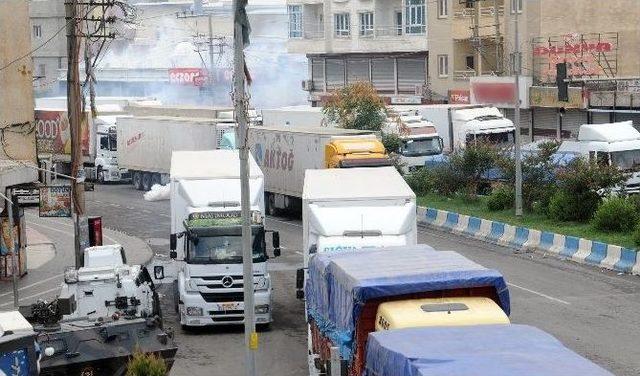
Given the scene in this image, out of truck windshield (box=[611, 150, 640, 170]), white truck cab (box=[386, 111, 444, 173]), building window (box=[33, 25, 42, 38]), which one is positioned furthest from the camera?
building window (box=[33, 25, 42, 38])

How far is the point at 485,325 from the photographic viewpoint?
1491 centimetres

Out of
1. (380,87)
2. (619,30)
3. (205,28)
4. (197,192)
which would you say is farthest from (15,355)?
(205,28)

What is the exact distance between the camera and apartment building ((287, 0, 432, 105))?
83812 mm

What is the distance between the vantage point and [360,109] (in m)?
55.2

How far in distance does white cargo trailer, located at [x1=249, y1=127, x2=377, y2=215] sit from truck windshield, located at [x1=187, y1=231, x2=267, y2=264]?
1464 cm

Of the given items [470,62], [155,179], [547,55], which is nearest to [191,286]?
[155,179]

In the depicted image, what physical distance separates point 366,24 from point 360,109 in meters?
33.1

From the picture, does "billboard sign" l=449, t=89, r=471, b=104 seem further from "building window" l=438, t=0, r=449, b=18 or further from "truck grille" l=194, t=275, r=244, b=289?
"truck grille" l=194, t=275, r=244, b=289

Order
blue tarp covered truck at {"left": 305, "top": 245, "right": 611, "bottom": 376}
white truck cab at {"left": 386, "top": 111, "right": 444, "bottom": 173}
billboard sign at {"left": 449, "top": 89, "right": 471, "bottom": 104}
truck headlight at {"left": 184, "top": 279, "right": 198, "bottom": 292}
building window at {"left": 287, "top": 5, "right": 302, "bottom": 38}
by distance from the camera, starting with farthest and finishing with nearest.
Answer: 1. building window at {"left": 287, "top": 5, "right": 302, "bottom": 38}
2. billboard sign at {"left": 449, "top": 89, "right": 471, "bottom": 104}
3. white truck cab at {"left": 386, "top": 111, "right": 444, "bottom": 173}
4. truck headlight at {"left": 184, "top": 279, "right": 198, "bottom": 292}
5. blue tarp covered truck at {"left": 305, "top": 245, "right": 611, "bottom": 376}

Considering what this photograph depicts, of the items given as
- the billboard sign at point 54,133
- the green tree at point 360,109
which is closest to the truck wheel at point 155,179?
the billboard sign at point 54,133

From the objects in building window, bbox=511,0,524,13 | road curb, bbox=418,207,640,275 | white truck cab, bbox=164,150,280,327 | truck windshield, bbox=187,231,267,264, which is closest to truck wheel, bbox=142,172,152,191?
building window, bbox=511,0,524,13

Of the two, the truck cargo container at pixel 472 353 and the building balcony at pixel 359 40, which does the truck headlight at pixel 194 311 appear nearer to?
the truck cargo container at pixel 472 353

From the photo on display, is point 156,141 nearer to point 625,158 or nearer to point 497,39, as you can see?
point 497,39

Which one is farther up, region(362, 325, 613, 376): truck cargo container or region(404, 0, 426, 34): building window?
region(404, 0, 426, 34): building window
